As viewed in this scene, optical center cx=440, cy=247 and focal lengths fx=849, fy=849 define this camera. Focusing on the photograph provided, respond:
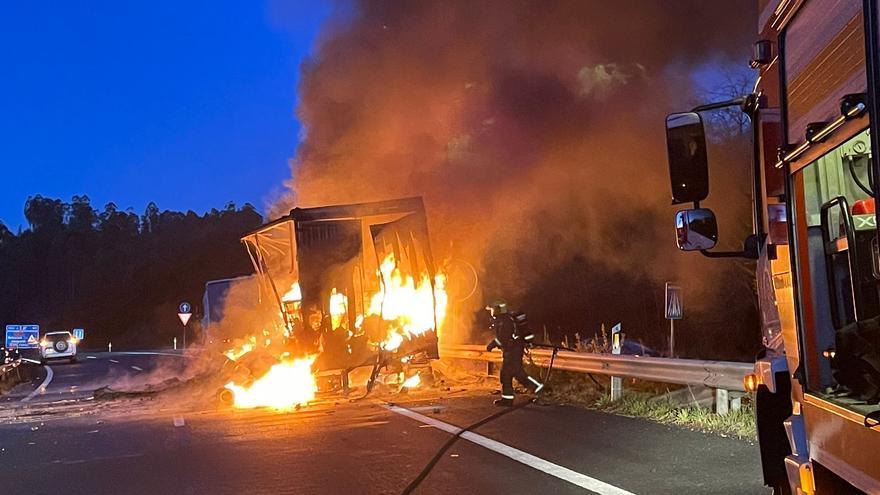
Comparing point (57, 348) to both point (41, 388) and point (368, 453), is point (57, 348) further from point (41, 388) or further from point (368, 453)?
point (368, 453)

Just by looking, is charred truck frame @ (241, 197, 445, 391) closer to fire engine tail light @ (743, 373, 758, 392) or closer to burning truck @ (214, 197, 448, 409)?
burning truck @ (214, 197, 448, 409)

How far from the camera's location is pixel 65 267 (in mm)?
93375

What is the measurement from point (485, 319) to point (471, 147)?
3.43 meters

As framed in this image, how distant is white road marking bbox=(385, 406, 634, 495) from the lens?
5.61 m

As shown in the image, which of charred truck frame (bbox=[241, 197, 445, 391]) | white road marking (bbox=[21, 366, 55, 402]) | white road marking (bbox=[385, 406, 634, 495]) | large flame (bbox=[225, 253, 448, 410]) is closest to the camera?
white road marking (bbox=[385, 406, 634, 495])

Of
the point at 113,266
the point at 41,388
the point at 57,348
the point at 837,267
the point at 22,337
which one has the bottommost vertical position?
the point at 41,388

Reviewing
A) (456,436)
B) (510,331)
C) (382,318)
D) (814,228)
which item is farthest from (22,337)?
(814,228)

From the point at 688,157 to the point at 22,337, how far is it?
41250 mm

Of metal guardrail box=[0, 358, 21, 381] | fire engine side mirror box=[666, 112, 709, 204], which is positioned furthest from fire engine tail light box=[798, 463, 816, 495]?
metal guardrail box=[0, 358, 21, 381]

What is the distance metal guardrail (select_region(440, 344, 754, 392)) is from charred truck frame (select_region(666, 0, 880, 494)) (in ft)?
12.5

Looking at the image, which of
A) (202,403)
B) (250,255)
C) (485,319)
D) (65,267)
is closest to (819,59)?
(202,403)

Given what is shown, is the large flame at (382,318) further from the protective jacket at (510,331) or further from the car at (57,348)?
the car at (57,348)

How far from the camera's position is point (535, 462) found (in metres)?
6.54

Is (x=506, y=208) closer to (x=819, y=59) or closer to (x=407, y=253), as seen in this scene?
(x=407, y=253)
